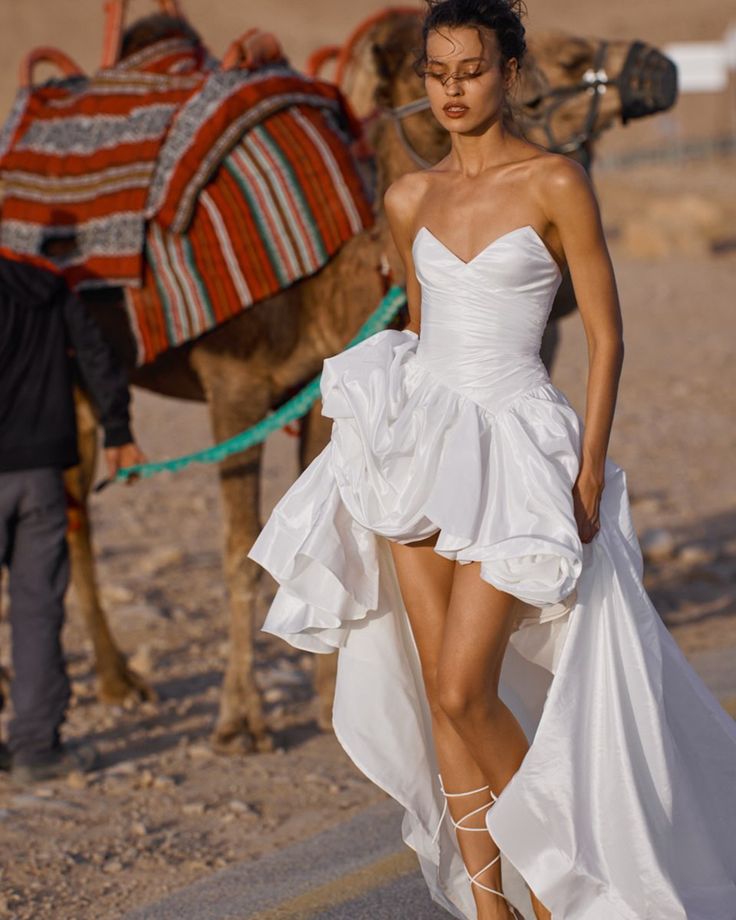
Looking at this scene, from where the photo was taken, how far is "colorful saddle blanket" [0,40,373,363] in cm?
558

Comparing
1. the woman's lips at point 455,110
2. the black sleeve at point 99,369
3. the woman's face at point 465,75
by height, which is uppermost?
the woman's face at point 465,75

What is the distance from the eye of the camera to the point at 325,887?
3.98 metres

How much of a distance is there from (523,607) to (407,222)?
901mm

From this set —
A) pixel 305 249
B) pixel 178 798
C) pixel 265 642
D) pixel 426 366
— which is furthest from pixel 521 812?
pixel 265 642

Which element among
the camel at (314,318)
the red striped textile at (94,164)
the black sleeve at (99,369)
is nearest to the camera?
the black sleeve at (99,369)

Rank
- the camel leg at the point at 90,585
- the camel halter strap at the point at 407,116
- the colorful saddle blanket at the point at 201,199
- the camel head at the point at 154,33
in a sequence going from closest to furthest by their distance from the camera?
the camel halter strap at the point at 407,116
the colorful saddle blanket at the point at 201,199
the camel leg at the point at 90,585
the camel head at the point at 154,33

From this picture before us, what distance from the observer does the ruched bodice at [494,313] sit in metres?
3.26

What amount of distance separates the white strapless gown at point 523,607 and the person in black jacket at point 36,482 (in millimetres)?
1593

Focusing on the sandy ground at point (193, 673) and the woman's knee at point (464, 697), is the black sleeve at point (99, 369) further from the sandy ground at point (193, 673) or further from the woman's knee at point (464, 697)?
the woman's knee at point (464, 697)

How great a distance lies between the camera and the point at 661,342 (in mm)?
15016

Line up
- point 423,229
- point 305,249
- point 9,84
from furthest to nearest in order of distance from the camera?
point 9,84 < point 305,249 < point 423,229

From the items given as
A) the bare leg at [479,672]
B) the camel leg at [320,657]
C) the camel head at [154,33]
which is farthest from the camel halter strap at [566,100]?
the bare leg at [479,672]

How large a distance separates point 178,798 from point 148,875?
26.9 inches

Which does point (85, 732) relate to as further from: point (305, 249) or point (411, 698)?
point (411, 698)
